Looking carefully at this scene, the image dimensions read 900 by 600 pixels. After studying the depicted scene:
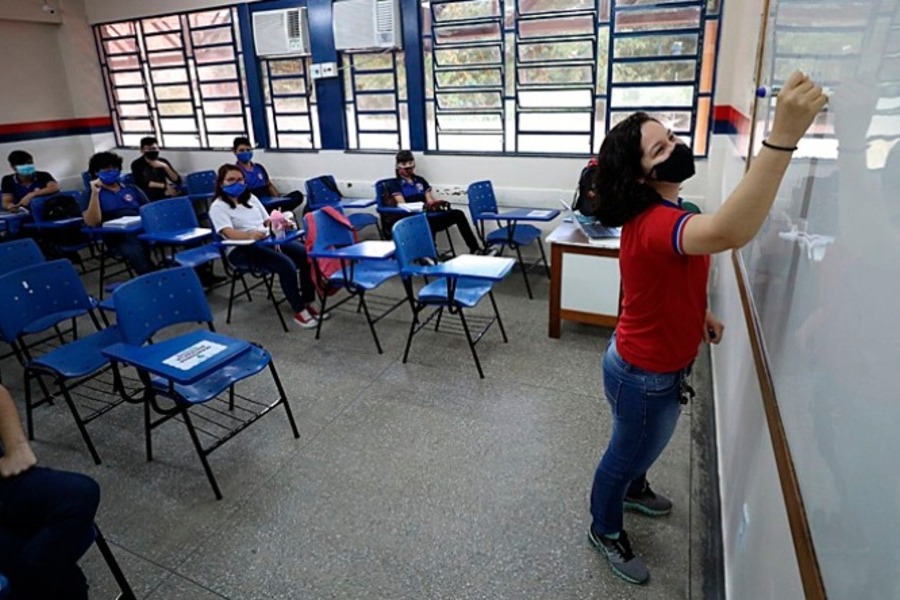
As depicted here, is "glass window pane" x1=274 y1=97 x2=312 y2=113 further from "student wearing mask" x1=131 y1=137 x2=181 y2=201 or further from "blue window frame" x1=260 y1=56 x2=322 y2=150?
"student wearing mask" x1=131 y1=137 x2=181 y2=201

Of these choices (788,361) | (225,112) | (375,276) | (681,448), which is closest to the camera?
(788,361)

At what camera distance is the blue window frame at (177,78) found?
21.3ft

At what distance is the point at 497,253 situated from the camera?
5.24 metres

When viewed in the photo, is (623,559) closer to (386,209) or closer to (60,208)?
(386,209)

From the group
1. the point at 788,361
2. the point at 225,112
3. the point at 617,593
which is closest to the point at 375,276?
the point at 617,593

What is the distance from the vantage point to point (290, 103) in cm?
633

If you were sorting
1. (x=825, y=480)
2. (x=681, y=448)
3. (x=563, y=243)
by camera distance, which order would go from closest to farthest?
(x=825, y=480), (x=681, y=448), (x=563, y=243)

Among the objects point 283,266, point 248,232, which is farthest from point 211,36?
point 283,266

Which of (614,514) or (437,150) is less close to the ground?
(437,150)

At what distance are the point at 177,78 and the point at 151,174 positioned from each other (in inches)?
59.6

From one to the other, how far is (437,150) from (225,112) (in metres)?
2.96

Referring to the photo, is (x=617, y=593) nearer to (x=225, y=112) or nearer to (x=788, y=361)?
(x=788, y=361)

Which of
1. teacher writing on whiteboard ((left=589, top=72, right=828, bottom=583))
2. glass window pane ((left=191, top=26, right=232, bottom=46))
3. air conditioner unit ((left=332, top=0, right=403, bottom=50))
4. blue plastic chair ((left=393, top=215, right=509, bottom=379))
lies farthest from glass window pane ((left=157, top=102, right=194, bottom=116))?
teacher writing on whiteboard ((left=589, top=72, right=828, bottom=583))

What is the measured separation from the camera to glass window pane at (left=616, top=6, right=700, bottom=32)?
436cm
